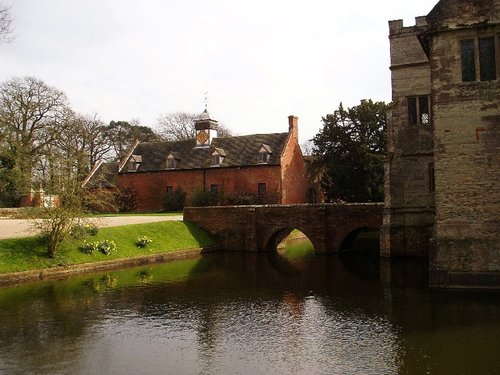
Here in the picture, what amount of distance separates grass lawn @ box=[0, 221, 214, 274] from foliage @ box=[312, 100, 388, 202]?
11.8 m

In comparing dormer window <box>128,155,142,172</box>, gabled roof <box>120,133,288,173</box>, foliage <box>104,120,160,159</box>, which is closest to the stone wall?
gabled roof <box>120,133,288,173</box>

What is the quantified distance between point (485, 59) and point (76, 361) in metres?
14.4

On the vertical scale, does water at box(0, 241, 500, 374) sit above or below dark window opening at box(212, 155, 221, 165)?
below

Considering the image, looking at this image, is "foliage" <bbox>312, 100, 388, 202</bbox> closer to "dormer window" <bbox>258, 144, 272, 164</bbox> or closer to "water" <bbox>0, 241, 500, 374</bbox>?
"dormer window" <bbox>258, 144, 272, 164</bbox>

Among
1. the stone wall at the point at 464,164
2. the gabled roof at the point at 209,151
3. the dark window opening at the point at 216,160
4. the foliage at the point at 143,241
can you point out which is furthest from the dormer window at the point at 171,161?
the stone wall at the point at 464,164

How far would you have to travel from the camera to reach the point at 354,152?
38.7 m

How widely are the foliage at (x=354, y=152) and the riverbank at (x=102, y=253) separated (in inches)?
463

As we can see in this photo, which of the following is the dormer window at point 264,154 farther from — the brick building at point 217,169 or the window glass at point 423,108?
the window glass at point 423,108

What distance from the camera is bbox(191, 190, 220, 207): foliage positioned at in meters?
42.1

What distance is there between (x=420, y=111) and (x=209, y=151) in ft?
79.5

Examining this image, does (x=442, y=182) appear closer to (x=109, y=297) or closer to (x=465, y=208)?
(x=465, y=208)

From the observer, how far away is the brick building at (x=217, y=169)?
135ft

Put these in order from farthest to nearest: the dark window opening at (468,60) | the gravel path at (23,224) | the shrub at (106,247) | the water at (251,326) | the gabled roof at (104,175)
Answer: the gabled roof at (104,175) < the shrub at (106,247) < the gravel path at (23,224) < the dark window opening at (468,60) < the water at (251,326)

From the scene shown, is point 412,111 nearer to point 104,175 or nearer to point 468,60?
point 468,60
